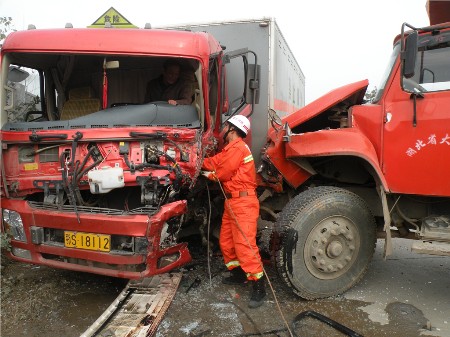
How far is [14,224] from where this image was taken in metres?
3.43

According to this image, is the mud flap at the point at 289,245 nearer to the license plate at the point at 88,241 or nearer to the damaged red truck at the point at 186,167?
the damaged red truck at the point at 186,167

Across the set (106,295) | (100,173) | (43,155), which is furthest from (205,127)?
(106,295)

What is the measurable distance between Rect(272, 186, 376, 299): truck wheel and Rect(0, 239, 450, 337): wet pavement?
8.8 inches

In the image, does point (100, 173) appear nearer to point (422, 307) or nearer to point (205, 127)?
point (205, 127)

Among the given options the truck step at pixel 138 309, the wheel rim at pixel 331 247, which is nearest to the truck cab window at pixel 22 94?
the truck step at pixel 138 309

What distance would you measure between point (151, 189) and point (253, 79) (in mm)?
1772

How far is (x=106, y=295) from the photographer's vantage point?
376cm

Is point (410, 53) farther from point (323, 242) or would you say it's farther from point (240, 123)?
point (323, 242)

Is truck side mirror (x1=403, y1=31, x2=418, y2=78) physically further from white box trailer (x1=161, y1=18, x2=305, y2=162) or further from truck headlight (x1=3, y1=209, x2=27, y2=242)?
truck headlight (x1=3, y1=209, x2=27, y2=242)

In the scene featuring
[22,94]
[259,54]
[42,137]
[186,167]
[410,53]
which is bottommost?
[186,167]

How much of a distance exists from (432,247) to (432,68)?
62.4 inches

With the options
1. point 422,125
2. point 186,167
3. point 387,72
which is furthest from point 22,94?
point 422,125

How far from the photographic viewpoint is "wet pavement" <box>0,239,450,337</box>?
10.3ft

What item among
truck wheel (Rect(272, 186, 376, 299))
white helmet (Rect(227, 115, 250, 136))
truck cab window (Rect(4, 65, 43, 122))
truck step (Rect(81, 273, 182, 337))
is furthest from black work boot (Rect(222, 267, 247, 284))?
truck cab window (Rect(4, 65, 43, 122))
